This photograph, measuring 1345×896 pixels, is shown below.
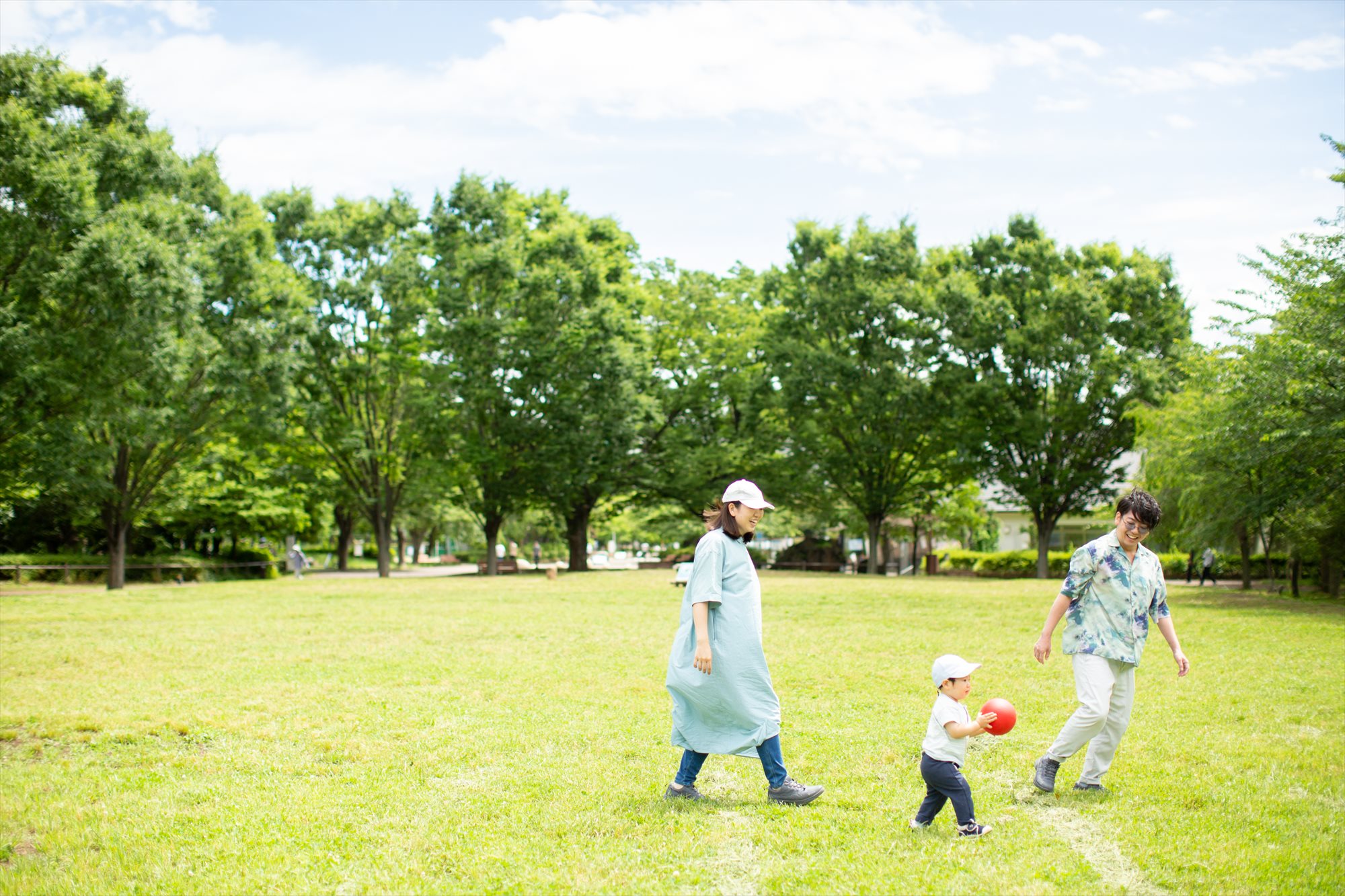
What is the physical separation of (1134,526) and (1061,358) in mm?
32407

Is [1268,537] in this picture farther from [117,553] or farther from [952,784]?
[117,553]

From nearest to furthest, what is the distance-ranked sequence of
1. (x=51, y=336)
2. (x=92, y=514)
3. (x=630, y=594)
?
(x=51, y=336) < (x=630, y=594) < (x=92, y=514)

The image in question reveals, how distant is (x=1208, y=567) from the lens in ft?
120

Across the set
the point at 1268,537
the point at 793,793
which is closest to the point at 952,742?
the point at 793,793

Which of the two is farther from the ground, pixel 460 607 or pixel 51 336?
pixel 51 336

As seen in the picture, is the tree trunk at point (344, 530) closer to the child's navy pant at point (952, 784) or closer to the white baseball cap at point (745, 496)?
the white baseball cap at point (745, 496)

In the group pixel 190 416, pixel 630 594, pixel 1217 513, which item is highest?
pixel 190 416

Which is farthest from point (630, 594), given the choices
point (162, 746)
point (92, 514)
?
point (92, 514)

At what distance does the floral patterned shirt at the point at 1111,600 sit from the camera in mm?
6172

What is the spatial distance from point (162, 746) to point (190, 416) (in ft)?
79.9

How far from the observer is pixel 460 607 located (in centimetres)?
2172

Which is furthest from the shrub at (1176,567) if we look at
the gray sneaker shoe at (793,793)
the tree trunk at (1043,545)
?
the gray sneaker shoe at (793,793)

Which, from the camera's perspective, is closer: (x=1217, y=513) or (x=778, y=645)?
(x=778, y=645)

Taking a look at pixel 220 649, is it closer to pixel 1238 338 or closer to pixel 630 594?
pixel 630 594
